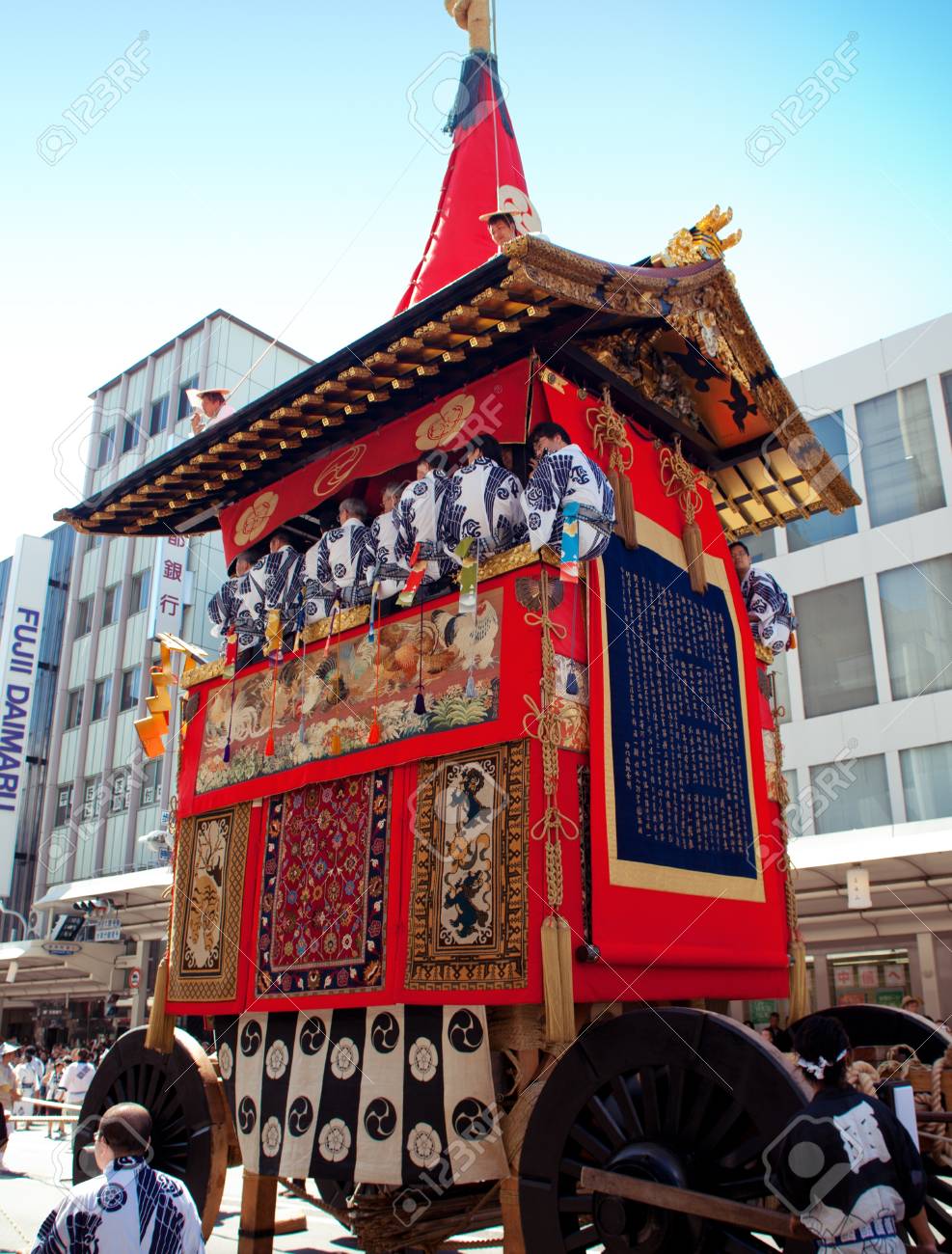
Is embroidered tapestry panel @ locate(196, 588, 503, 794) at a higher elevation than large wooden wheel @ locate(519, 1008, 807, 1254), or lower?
higher

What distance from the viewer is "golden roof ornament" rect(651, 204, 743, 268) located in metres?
5.96

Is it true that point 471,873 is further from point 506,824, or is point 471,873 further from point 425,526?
point 425,526

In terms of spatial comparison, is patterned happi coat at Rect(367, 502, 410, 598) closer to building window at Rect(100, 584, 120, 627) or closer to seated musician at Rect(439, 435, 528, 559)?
seated musician at Rect(439, 435, 528, 559)

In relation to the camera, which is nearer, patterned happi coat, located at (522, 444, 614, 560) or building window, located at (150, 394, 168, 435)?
patterned happi coat, located at (522, 444, 614, 560)

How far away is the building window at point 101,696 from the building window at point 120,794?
2258mm

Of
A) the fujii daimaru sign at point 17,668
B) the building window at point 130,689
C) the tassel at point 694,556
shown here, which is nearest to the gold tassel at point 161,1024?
the tassel at point 694,556

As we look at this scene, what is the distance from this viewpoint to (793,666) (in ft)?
68.2

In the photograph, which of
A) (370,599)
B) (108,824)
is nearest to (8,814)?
(108,824)

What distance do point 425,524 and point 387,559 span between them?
1.22 ft

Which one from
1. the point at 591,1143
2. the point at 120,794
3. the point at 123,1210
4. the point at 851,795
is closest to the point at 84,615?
the point at 120,794

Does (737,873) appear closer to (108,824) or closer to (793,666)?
(793,666)

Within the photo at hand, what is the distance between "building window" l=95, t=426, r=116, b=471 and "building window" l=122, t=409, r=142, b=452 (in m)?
0.69

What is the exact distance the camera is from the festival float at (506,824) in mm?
4074

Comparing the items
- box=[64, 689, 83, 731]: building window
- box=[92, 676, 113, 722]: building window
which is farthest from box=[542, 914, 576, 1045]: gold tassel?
box=[64, 689, 83, 731]: building window
